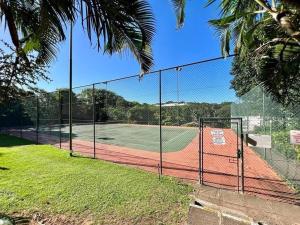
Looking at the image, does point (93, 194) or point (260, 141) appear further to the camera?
Answer: point (260, 141)

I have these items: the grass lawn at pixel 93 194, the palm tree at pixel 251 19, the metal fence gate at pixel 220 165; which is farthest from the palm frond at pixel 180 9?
the grass lawn at pixel 93 194

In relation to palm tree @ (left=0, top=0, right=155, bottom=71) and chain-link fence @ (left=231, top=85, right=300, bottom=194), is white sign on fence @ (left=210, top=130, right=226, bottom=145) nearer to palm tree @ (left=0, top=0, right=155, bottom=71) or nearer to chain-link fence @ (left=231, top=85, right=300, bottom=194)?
chain-link fence @ (left=231, top=85, right=300, bottom=194)

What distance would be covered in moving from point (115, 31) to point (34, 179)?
501 centimetres

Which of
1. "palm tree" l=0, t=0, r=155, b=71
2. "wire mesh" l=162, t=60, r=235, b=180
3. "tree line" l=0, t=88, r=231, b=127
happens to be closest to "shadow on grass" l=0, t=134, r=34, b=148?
"tree line" l=0, t=88, r=231, b=127

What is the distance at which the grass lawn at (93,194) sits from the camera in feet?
14.7

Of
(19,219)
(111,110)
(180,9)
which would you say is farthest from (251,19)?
(111,110)

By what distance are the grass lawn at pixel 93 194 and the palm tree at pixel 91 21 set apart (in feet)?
9.34

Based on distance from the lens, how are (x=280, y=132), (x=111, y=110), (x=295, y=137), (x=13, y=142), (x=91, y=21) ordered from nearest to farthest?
(x=91, y=21)
(x=295, y=137)
(x=280, y=132)
(x=111, y=110)
(x=13, y=142)

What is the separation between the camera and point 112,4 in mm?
3248

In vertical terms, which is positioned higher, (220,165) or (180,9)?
(180,9)

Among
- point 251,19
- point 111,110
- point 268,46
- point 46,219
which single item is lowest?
point 46,219

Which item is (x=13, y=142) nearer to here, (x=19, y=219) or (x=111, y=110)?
(x=111, y=110)

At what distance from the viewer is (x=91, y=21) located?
3422mm

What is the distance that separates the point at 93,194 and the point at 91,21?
3.74m
